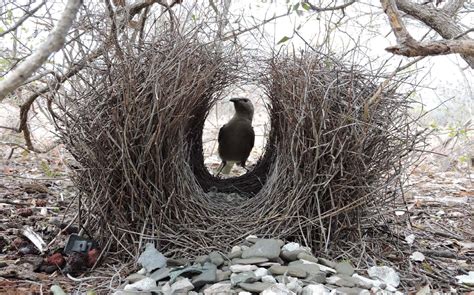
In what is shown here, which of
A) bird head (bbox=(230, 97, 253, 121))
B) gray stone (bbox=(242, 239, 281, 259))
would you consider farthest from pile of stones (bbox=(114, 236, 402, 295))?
bird head (bbox=(230, 97, 253, 121))

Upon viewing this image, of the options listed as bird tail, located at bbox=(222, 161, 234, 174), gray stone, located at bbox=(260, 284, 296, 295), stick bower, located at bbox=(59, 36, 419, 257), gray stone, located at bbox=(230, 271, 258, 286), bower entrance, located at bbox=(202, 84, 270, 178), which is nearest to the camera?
gray stone, located at bbox=(260, 284, 296, 295)

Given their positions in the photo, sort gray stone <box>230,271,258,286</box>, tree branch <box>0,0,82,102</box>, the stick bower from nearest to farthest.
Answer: tree branch <box>0,0,82,102</box> < gray stone <box>230,271,258,286</box> < the stick bower

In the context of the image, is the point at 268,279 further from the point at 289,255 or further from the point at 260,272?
the point at 289,255

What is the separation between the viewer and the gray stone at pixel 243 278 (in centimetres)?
180

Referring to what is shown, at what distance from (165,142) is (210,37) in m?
0.63

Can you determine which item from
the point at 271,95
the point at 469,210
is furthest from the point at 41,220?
the point at 469,210

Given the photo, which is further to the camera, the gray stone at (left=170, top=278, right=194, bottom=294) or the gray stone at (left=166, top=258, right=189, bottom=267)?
the gray stone at (left=166, top=258, right=189, bottom=267)

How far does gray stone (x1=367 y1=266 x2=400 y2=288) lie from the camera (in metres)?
2.04

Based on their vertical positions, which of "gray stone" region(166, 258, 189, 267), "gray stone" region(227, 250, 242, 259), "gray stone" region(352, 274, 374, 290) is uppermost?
"gray stone" region(227, 250, 242, 259)

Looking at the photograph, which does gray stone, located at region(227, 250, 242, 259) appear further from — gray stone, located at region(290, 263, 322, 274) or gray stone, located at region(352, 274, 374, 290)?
gray stone, located at region(352, 274, 374, 290)

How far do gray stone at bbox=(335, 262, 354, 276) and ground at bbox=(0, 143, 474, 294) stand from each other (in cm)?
26

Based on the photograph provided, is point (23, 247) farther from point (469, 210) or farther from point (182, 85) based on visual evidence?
point (469, 210)

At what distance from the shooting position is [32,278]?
6.68ft

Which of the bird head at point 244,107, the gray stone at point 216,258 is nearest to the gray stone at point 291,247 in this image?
the gray stone at point 216,258
